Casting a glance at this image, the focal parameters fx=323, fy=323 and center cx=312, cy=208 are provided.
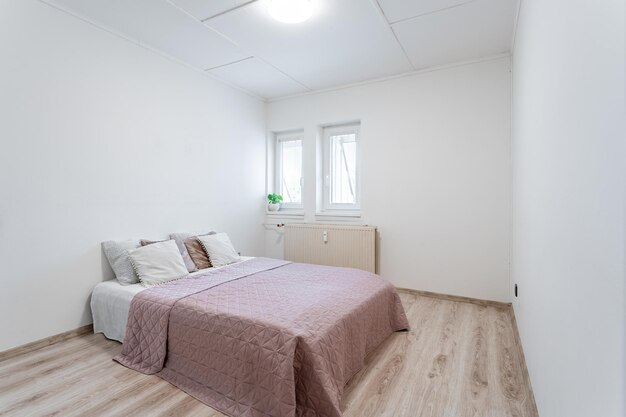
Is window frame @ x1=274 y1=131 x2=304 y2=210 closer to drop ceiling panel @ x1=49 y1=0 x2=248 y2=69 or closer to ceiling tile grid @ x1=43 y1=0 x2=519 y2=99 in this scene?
ceiling tile grid @ x1=43 y1=0 x2=519 y2=99

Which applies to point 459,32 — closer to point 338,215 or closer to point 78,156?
point 338,215

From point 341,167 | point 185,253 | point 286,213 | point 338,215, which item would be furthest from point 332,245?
point 185,253

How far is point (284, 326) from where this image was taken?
1.72m

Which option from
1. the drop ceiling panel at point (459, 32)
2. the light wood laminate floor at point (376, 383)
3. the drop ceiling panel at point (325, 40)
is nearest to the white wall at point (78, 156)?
the light wood laminate floor at point (376, 383)

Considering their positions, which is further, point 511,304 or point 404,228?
point 404,228

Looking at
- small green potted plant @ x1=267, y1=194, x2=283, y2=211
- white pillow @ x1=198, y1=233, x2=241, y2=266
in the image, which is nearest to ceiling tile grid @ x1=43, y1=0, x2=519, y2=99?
small green potted plant @ x1=267, y1=194, x2=283, y2=211

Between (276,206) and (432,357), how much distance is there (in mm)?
3015

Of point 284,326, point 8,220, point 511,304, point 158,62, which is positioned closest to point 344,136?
point 158,62

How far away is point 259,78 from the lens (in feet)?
13.0

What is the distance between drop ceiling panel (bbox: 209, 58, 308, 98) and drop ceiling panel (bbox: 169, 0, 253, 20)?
0.87 m

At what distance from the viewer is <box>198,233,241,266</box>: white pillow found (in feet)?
10.9

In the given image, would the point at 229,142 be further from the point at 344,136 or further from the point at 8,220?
the point at 8,220

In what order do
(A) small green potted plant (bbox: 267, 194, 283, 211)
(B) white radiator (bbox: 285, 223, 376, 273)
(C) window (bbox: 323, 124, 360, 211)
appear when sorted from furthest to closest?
(A) small green potted plant (bbox: 267, 194, 283, 211) → (C) window (bbox: 323, 124, 360, 211) → (B) white radiator (bbox: 285, 223, 376, 273)

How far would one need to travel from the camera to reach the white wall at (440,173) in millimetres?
3316
